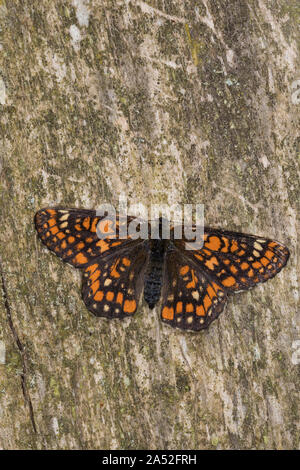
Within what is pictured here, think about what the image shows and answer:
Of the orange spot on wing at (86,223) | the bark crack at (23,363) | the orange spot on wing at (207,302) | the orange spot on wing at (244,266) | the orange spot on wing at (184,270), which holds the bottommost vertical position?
the bark crack at (23,363)

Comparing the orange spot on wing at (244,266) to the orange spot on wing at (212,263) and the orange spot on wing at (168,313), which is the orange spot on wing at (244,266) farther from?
the orange spot on wing at (168,313)

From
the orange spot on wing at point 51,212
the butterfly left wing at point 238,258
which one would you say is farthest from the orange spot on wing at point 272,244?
the orange spot on wing at point 51,212

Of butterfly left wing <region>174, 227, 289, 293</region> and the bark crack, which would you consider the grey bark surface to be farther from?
butterfly left wing <region>174, 227, 289, 293</region>

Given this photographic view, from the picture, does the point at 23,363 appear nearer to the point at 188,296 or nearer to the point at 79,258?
the point at 79,258

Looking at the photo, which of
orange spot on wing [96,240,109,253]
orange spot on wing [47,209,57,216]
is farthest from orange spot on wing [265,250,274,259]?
orange spot on wing [47,209,57,216]

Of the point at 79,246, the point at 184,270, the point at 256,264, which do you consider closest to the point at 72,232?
the point at 79,246
